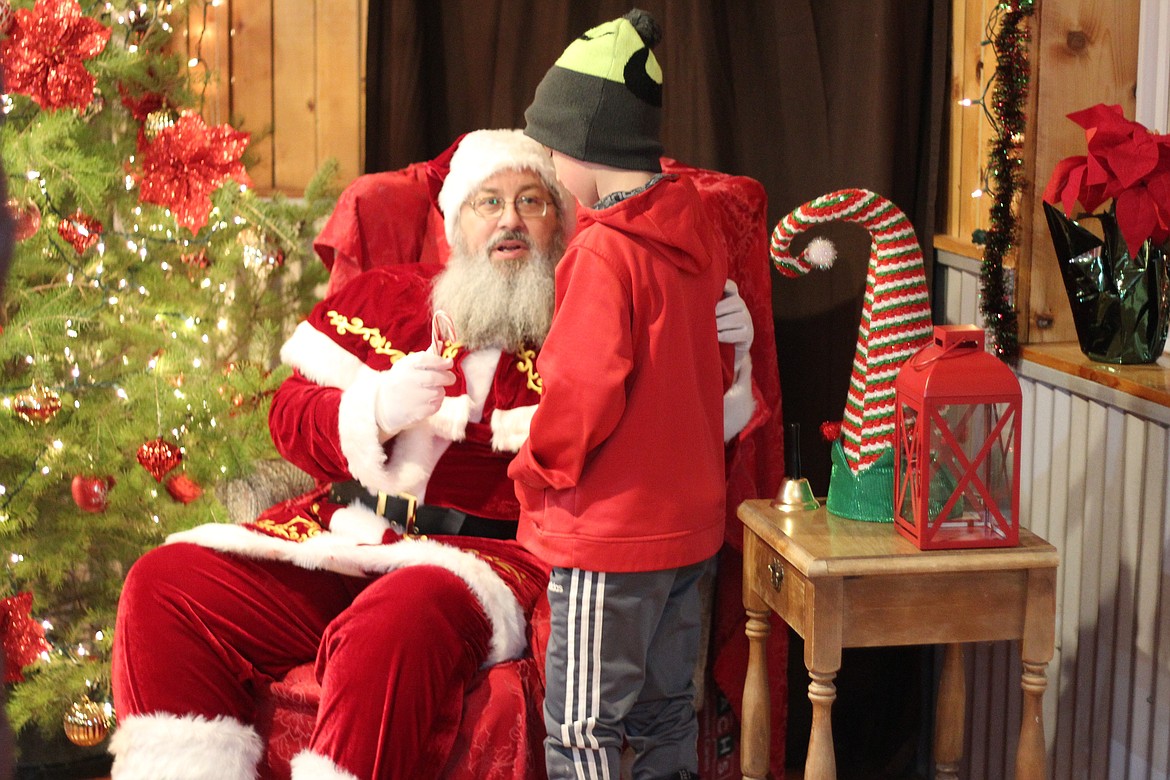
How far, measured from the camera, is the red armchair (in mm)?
2037

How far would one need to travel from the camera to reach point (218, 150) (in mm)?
2686

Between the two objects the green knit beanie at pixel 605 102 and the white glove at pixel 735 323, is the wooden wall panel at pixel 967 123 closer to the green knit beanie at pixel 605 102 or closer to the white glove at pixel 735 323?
the white glove at pixel 735 323

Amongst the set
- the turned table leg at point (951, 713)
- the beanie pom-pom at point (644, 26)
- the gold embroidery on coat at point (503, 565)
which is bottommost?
the turned table leg at point (951, 713)

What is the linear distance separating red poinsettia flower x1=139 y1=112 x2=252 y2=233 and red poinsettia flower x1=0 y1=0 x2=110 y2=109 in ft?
0.65

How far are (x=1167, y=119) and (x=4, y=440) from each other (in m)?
2.34

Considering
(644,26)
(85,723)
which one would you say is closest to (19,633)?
(85,723)

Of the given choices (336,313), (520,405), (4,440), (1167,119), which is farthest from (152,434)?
(1167,119)

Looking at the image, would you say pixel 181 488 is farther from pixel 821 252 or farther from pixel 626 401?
pixel 821 252

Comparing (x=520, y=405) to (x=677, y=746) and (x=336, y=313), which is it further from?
(x=677, y=746)

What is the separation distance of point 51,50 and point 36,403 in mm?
700

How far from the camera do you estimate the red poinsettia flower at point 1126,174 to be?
1.98 meters

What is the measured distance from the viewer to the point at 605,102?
76.9 inches

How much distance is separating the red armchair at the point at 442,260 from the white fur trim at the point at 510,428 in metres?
0.33

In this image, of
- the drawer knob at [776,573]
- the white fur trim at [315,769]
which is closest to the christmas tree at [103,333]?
the white fur trim at [315,769]
